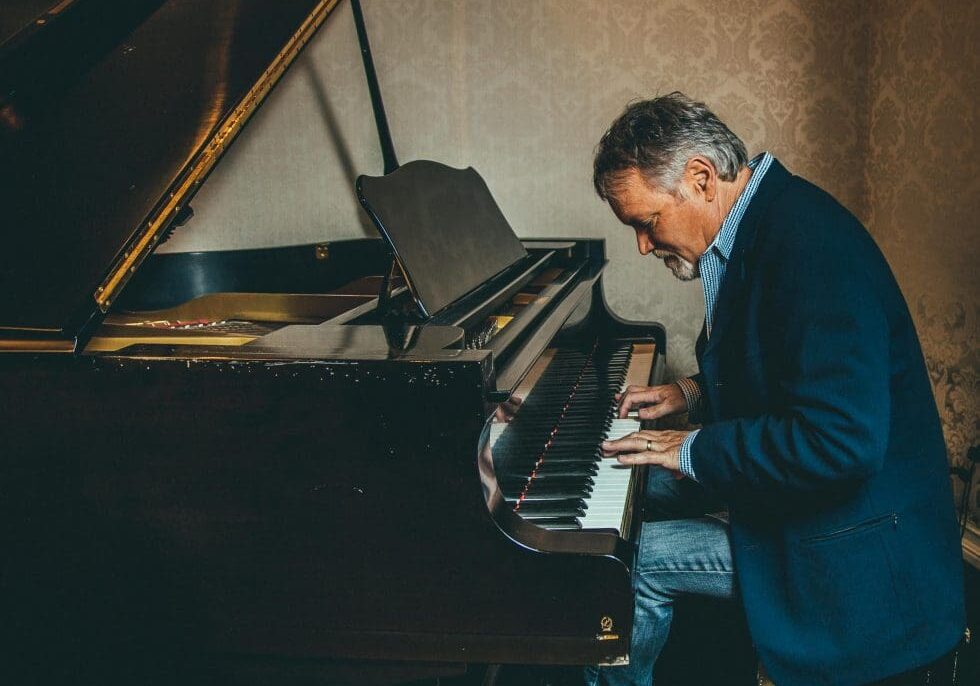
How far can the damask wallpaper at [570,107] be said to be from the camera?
3.08 metres

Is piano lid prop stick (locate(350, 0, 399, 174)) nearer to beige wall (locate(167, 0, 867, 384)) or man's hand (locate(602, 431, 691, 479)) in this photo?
beige wall (locate(167, 0, 867, 384))

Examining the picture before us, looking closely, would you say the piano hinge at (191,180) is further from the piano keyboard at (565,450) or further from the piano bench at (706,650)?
the piano bench at (706,650)

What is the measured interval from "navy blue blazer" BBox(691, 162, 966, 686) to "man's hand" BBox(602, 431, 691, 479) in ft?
0.17

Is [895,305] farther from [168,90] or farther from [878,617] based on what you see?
[168,90]

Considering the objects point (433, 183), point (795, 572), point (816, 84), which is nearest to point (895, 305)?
point (795, 572)

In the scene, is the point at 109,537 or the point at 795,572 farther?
the point at 795,572

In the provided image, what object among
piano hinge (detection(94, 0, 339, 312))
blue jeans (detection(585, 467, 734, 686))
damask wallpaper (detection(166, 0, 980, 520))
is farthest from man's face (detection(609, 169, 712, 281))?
damask wallpaper (detection(166, 0, 980, 520))

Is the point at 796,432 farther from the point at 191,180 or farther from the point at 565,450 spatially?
the point at 191,180

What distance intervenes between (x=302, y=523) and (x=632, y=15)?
2.72 m

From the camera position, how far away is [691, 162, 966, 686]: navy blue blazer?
1.28 m

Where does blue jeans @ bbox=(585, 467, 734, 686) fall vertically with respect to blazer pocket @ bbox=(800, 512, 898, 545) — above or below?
below

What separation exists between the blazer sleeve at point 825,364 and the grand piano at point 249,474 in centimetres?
32

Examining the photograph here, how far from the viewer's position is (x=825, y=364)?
1.27 metres

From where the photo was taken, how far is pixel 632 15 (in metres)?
3.21
